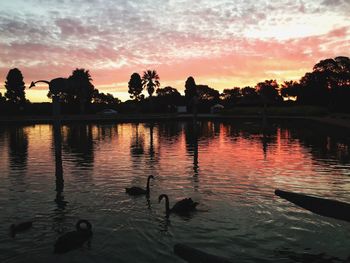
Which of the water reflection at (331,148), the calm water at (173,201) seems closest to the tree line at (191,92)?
the water reflection at (331,148)

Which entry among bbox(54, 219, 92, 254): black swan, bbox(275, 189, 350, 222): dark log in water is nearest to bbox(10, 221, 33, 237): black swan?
bbox(54, 219, 92, 254): black swan

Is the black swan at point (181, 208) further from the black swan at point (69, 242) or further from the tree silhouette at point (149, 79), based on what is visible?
the tree silhouette at point (149, 79)

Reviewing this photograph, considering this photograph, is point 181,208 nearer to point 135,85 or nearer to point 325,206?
point 325,206

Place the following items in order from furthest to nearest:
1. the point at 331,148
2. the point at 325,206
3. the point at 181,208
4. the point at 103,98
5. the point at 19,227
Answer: the point at 103,98
the point at 331,148
the point at 181,208
the point at 19,227
the point at 325,206

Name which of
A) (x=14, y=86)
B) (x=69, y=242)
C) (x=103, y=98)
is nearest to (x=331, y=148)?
(x=69, y=242)

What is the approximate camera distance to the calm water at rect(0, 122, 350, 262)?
10500 mm

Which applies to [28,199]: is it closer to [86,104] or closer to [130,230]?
[130,230]

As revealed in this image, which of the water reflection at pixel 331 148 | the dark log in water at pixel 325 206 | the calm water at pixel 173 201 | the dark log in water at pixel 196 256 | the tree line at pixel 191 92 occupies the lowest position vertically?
the calm water at pixel 173 201

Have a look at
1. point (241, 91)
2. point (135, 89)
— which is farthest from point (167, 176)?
point (241, 91)

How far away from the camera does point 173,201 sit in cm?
1548

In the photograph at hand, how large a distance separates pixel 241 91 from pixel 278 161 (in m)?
161

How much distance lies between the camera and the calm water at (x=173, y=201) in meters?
10.5

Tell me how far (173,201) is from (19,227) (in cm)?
605

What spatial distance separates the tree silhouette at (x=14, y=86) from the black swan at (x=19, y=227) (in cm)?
9144
